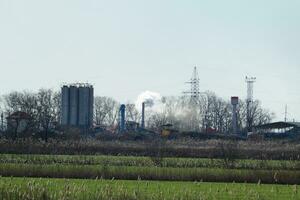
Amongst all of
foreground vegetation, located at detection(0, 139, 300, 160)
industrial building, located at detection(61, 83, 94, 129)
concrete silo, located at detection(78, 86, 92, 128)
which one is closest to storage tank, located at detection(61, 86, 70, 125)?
industrial building, located at detection(61, 83, 94, 129)

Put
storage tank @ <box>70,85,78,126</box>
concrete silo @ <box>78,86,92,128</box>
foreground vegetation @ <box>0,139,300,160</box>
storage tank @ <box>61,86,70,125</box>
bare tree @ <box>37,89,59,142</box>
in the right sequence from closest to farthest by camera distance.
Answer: foreground vegetation @ <box>0,139,300,160</box> → bare tree @ <box>37,89,59,142</box> → concrete silo @ <box>78,86,92,128</box> → storage tank @ <box>70,85,78,126</box> → storage tank @ <box>61,86,70,125</box>

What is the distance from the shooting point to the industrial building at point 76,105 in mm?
112062

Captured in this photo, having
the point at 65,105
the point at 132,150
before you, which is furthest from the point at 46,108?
the point at 132,150

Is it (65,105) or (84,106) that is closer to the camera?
(84,106)

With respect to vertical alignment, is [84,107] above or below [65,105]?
below

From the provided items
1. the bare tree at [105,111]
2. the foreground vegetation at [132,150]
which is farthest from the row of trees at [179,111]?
the foreground vegetation at [132,150]

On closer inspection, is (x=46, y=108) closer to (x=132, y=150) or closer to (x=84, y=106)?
(x=84, y=106)

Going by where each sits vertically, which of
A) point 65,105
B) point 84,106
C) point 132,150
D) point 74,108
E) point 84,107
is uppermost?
point 65,105

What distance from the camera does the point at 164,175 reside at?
36125 millimetres

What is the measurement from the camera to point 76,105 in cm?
11262

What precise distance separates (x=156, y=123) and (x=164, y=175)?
102131 millimetres

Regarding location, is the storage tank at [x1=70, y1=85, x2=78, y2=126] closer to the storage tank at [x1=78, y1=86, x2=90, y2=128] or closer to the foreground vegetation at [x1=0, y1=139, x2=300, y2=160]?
the storage tank at [x1=78, y1=86, x2=90, y2=128]

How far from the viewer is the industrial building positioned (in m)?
112

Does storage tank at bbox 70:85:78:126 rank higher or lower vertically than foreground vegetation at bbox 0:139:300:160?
higher
